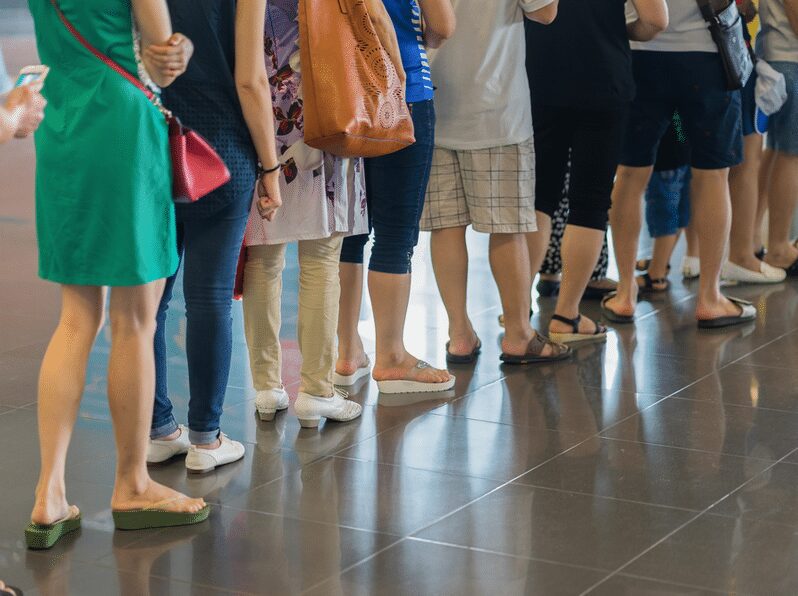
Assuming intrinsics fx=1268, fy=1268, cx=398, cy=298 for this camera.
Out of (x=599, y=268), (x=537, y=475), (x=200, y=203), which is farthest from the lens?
(x=599, y=268)

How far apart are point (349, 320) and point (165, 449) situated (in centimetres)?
104

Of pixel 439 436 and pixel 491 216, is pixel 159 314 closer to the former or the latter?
pixel 439 436

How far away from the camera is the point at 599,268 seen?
5.78 metres

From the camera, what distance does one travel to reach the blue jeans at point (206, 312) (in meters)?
3.18

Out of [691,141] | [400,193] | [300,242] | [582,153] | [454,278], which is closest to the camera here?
[300,242]

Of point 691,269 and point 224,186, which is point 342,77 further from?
point 691,269

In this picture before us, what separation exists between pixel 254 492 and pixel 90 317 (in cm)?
67

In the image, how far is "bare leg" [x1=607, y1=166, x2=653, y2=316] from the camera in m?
5.29

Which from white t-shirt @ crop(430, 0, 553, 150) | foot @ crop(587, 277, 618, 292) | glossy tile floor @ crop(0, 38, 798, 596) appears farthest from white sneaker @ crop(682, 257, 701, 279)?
white t-shirt @ crop(430, 0, 553, 150)

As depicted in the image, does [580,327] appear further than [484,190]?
Yes

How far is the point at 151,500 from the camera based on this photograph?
2.97 m

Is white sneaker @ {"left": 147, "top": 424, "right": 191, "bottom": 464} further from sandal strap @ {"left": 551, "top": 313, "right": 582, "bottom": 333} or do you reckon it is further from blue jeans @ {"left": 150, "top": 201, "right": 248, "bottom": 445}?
sandal strap @ {"left": 551, "top": 313, "right": 582, "bottom": 333}

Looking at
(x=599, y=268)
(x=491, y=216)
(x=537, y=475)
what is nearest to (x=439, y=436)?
(x=537, y=475)

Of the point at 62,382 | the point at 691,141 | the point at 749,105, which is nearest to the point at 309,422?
the point at 62,382
